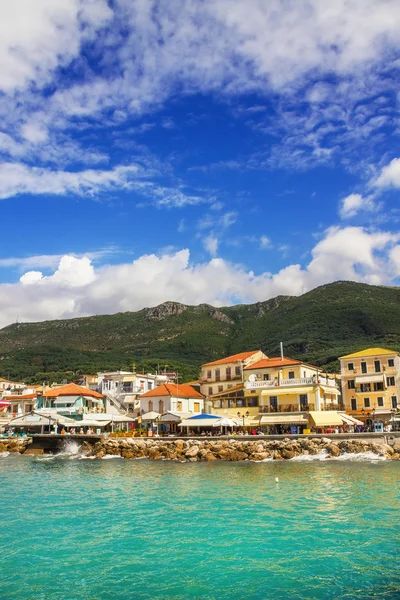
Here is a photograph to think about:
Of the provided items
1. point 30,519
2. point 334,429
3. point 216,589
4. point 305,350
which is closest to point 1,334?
point 305,350

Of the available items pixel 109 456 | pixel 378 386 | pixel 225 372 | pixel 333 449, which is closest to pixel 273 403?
pixel 225 372

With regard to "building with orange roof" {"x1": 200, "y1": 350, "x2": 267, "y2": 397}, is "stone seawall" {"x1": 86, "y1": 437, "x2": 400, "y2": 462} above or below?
below

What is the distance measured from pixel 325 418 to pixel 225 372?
58.5 ft

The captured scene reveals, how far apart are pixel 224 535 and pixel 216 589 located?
182 inches

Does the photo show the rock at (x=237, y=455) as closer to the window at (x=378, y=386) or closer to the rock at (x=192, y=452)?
the rock at (x=192, y=452)

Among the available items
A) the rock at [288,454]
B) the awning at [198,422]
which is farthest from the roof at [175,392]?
the rock at [288,454]

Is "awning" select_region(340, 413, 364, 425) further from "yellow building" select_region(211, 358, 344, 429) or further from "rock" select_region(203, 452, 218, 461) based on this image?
"rock" select_region(203, 452, 218, 461)

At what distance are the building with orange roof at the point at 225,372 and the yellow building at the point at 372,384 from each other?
11744 millimetres

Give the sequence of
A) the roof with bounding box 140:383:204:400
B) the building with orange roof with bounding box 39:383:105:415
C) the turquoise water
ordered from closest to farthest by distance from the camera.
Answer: the turquoise water → the roof with bounding box 140:383:204:400 → the building with orange roof with bounding box 39:383:105:415

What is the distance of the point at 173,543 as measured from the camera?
15.8 metres

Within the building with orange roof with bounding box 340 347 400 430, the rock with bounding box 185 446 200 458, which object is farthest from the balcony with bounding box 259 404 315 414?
the rock with bounding box 185 446 200 458

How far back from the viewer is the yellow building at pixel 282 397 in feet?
154

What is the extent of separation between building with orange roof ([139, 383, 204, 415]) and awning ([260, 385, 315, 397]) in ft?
37.2

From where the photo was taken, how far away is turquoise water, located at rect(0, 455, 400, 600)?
1216cm
